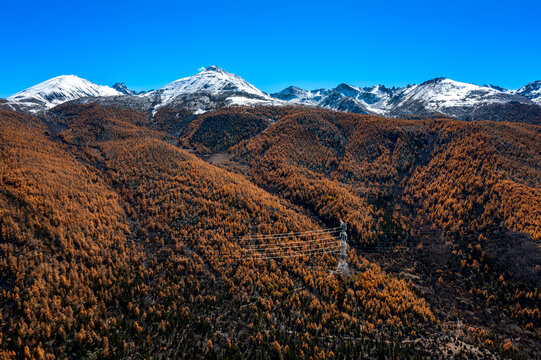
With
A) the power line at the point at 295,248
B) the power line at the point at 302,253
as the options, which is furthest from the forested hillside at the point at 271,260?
the power line at the point at 295,248

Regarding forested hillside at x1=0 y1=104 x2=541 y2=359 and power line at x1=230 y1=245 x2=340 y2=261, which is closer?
forested hillside at x1=0 y1=104 x2=541 y2=359

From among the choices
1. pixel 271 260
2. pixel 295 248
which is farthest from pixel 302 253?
Result: pixel 271 260

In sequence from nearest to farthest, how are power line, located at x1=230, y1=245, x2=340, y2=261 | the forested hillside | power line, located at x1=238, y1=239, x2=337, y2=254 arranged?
the forested hillside → power line, located at x1=230, y1=245, x2=340, y2=261 → power line, located at x1=238, y1=239, x2=337, y2=254

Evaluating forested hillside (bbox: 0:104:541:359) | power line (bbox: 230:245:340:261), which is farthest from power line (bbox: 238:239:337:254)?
forested hillside (bbox: 0:104:541:359)

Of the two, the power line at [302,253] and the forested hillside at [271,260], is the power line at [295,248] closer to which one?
the power line at [302,253]

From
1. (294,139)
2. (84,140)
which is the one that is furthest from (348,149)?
(84,140)

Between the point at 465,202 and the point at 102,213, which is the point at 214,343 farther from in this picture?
the point at 465,202

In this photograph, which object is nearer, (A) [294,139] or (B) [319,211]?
(B) [319,211]

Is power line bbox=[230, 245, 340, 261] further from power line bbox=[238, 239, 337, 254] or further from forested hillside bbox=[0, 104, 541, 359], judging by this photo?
forested hillside bbox=[0, 104, 541, 359]
